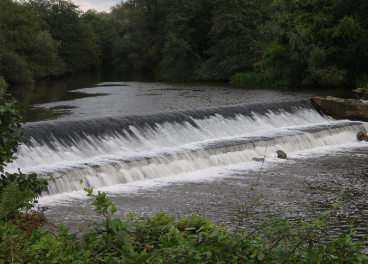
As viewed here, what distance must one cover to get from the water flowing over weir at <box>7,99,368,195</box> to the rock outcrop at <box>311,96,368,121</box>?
138 centimetres

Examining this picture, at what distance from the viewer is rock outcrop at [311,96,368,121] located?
1831cm

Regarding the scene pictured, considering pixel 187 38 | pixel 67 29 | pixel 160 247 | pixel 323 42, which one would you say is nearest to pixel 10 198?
pixel 160 247

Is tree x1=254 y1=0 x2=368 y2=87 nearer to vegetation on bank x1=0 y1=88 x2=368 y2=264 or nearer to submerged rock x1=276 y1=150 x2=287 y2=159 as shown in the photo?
submerged rock x1=276 y1=150 x2=287 y2=159

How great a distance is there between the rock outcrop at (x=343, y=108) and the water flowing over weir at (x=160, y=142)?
138 cm

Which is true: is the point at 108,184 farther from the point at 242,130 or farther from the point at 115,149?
the point at 242,130

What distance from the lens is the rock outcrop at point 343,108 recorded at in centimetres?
1831

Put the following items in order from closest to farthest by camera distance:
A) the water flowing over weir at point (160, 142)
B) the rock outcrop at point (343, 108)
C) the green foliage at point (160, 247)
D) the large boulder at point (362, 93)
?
the green foliage at point (160, 247) < the water flowing over weir at point (160, 142) < the rock outcrop at point (343, 108) < the large boulder at point (362, 93)

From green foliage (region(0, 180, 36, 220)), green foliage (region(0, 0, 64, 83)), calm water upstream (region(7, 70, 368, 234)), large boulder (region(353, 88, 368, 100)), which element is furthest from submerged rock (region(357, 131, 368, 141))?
green foliage (region(0, 0, 64, 83))

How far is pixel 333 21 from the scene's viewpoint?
92.4 feet

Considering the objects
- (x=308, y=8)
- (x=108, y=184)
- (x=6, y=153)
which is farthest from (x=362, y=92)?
(x=6, y=153)

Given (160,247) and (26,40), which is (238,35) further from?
(160,247)

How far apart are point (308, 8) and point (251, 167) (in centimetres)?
2156

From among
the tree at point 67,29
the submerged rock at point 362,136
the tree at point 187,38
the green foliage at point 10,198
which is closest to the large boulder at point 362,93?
the submerged rock at point 362,136

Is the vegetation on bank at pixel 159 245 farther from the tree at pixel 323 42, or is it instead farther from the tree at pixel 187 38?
the tree at pixel 187 38
